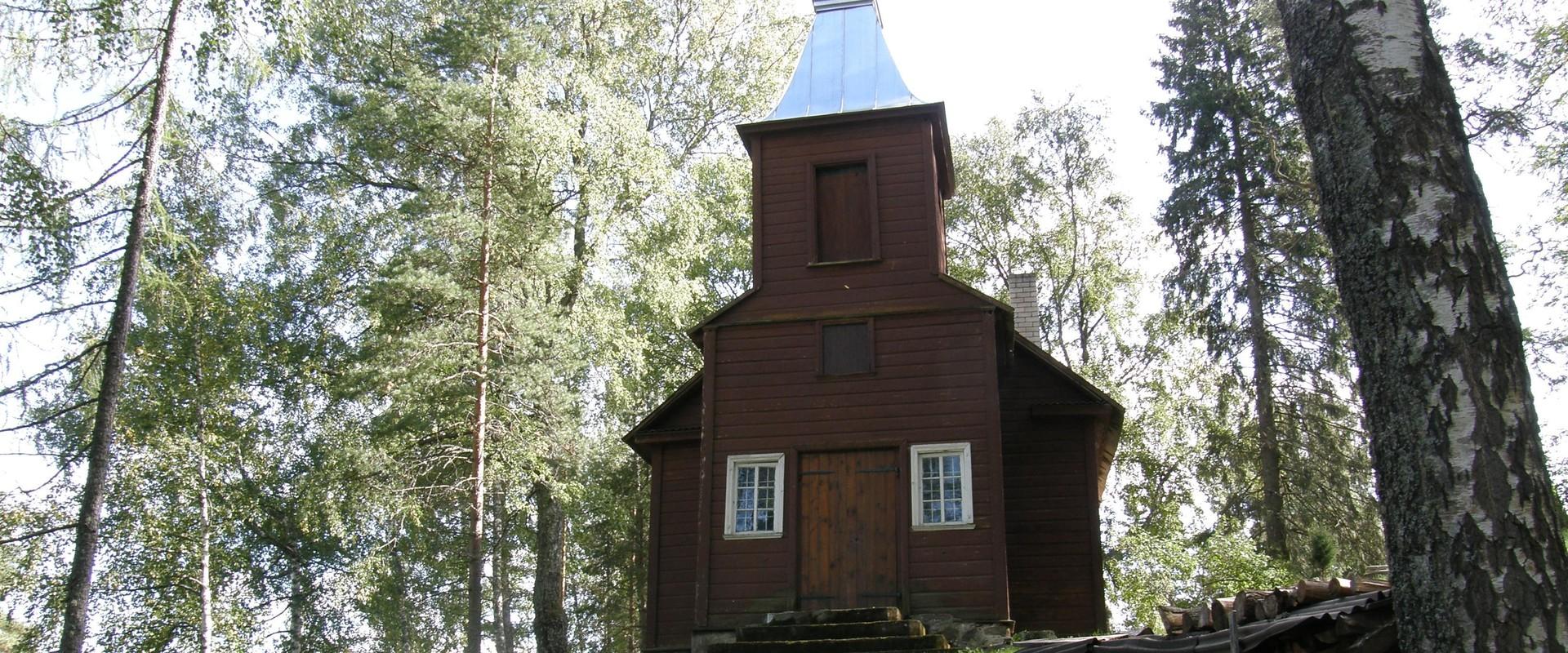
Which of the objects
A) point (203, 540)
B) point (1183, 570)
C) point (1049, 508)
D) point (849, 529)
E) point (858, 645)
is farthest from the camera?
point (203, 540)

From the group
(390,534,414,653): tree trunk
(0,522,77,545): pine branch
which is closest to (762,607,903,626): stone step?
(0,522,77,545): pine branch

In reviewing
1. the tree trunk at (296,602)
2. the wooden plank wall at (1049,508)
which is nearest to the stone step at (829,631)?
the wooden plank wall at (1049,508)

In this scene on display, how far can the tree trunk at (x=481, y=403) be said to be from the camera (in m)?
17.5

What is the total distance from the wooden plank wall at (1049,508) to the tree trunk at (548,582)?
733 centimetres

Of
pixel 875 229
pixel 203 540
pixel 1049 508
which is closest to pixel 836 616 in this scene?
pixel 1049 508

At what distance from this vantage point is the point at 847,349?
15.5 meters

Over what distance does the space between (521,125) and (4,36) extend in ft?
25.7

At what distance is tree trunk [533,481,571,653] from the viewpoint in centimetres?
1966

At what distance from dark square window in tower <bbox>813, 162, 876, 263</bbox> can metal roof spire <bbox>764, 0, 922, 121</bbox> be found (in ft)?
2.76

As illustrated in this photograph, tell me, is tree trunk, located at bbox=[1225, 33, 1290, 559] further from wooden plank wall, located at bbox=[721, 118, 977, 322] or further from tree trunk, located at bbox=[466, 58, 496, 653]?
tree trunk, located at bbox=[466, 58, 496, 653]

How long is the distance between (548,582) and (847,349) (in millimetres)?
7391

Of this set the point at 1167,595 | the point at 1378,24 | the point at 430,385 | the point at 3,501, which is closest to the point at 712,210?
the point at 430,385

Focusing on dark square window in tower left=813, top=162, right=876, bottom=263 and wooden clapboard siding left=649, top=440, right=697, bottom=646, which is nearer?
dark square window in tower left=813, top=162, right=876, bottom=263

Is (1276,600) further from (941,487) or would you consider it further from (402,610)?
(402,610)
